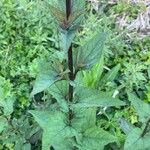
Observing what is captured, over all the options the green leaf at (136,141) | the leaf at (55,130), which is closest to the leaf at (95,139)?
the green leaf at (136,141)

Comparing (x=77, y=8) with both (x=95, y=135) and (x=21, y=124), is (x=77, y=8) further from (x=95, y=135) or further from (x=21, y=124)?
(x=21, y=124)

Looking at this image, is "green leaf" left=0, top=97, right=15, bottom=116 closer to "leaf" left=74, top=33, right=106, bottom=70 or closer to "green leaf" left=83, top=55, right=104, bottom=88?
"green leaf" left=83, top=55, right=104, bottom=88

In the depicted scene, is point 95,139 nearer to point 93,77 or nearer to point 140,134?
point 140,134

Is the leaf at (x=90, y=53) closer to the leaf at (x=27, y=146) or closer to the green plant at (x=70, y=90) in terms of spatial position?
the green plant at (x=70, y=90)

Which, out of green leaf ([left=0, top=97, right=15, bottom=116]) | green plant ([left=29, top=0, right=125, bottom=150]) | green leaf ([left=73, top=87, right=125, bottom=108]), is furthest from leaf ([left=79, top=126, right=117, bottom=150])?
green leaf ([left=0, top=97, right=15, bottom=116])

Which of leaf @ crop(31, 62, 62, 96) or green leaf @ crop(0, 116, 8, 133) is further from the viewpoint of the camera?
green leaf @ crop(0, 116, 8, 133)

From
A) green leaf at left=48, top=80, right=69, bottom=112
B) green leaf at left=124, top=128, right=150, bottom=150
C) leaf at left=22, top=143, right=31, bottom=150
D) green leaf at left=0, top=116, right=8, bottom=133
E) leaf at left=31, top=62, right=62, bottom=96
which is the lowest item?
leaf at left=22, top=143, right=31, bottom=150

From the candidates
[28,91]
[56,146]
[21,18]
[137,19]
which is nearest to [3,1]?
[21,18]
